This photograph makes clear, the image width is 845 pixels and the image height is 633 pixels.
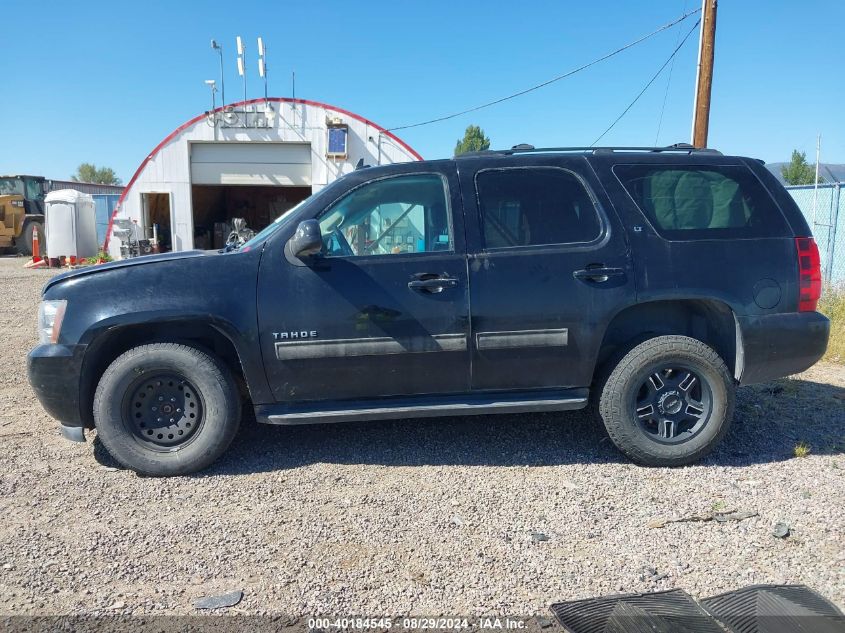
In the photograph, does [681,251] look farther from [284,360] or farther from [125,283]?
[125,283]

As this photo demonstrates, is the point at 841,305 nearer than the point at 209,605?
No

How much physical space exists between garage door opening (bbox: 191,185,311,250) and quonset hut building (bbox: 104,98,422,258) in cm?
227

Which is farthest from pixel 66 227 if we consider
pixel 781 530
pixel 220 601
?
pixel 781 530

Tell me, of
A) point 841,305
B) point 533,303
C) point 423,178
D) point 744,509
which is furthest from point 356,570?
point 841,305

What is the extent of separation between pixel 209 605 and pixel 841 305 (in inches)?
383

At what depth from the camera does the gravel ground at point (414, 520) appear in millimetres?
2922

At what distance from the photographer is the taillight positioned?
4.27 metres

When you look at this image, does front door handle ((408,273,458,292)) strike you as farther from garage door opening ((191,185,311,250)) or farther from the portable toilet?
the portable toilet

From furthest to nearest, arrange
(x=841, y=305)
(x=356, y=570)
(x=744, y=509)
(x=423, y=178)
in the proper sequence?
(x=841, y=305)
(x=423, y=178)
(x=744, y=509)
(x=356, y=570)

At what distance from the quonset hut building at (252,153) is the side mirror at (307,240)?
50.4 ft

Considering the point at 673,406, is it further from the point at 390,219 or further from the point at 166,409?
the point at 166,409

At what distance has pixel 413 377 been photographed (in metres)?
4.12

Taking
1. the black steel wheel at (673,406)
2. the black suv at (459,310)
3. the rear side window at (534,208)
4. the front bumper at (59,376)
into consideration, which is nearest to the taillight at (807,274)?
the black suv at (459,310)

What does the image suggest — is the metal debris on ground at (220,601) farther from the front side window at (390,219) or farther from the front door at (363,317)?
the front side window at (390,219)
